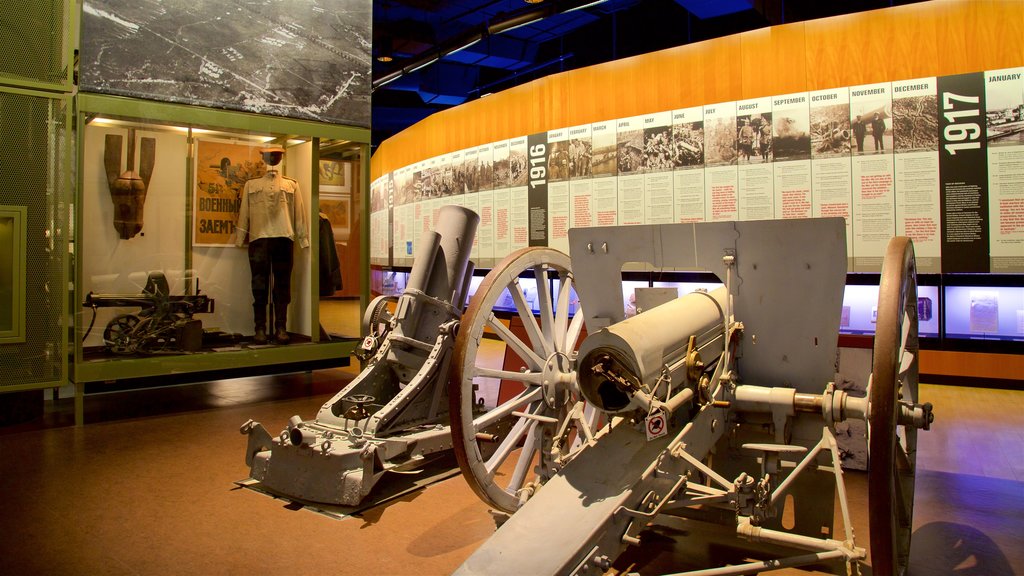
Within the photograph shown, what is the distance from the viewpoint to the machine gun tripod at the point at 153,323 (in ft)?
18.9

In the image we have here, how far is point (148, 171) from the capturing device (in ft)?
20.5

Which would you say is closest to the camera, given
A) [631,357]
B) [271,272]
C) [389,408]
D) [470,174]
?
[631,357]

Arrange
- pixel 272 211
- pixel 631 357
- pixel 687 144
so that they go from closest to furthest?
pixel 631 357, pixel 687 144, pixel 272 211

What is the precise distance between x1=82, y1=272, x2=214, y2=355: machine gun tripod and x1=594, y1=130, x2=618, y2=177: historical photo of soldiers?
4122mm

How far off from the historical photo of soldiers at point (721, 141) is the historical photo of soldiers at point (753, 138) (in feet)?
0.15

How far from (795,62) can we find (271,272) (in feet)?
17.2

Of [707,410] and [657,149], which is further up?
[657,149]

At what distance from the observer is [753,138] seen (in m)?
6.30

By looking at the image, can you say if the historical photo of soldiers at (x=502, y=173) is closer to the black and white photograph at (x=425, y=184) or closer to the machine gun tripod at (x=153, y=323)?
the black and white photograph at (x=425, y=184)

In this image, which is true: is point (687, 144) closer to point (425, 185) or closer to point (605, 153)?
point (605, 153)

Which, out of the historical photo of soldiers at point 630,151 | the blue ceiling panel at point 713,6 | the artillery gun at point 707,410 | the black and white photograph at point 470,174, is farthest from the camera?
the blue ceiling panel at point 713,6

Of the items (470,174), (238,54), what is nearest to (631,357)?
(238,54)

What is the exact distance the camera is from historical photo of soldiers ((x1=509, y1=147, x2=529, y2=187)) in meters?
8.09

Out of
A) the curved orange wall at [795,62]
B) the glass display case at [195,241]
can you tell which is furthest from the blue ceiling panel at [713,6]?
the glass display case at [195,241]
